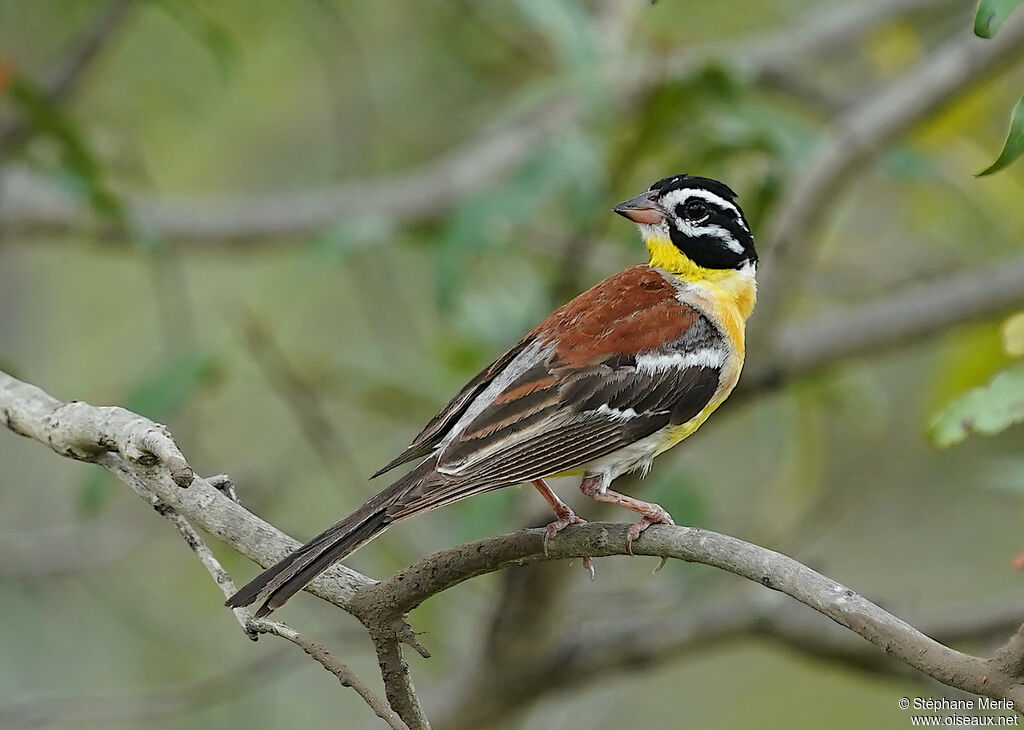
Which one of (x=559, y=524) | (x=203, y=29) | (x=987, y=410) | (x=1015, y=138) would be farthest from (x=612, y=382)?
Answer: (x=203, y=29)

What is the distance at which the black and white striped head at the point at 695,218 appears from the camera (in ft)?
14.8

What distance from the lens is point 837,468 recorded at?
9188 mm

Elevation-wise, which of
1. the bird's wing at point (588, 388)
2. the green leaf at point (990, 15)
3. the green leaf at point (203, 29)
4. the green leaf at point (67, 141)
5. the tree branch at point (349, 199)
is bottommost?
the green leaf at point (990, 15)

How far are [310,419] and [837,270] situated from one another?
11.1 feet

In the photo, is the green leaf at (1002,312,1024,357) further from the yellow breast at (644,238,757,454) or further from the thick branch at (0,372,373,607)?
the thick branch at (0,372,373,607)

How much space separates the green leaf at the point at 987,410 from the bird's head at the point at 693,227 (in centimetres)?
186

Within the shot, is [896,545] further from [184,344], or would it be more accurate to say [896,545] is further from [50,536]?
[50,536]

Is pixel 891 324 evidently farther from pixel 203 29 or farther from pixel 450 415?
pixel 203 29

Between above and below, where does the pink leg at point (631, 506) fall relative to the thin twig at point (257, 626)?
above

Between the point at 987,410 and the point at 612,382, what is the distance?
4.82 ft

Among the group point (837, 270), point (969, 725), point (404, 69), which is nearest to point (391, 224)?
point (404, 69)

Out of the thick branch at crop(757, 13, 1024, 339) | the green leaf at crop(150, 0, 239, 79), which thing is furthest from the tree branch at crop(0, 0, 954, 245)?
the green leaf at crop(150, 0, 239, 79)

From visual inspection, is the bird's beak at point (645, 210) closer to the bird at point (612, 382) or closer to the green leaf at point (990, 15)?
the bird at point (612, 382)

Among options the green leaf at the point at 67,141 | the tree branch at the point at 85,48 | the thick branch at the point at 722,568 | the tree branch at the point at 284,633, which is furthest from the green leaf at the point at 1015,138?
the tree branch at the point at 85,48
